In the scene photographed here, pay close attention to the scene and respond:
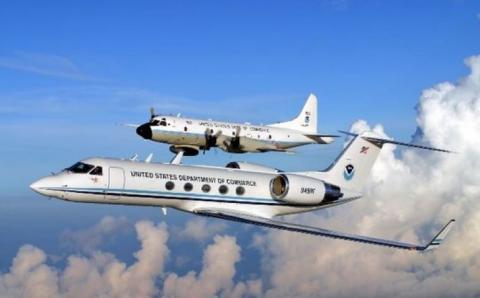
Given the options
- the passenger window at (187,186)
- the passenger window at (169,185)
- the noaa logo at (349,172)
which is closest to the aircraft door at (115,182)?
the passenger window at (169,185)

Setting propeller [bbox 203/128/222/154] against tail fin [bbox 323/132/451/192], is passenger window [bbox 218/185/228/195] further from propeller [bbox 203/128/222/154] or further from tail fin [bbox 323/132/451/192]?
propeller [bbox 203/128/222/154]

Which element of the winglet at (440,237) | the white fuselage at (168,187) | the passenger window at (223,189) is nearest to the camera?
the winglet at (440,237)

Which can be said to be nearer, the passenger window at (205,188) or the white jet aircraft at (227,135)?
the passenger window at (205,188)

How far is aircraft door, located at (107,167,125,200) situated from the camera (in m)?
34.1

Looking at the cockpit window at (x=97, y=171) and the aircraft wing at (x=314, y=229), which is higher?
the cockpit window at (x=97, y=171)

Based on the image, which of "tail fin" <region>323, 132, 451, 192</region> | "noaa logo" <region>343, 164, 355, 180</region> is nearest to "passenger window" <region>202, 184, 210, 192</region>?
"tail fin" <region>323, 132, 451, 192</region>

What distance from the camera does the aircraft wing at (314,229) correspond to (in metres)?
31.0

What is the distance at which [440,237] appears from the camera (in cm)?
3100

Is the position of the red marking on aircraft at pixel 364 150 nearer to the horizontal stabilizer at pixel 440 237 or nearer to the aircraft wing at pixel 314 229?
the aircraft wing at pixel 314 229

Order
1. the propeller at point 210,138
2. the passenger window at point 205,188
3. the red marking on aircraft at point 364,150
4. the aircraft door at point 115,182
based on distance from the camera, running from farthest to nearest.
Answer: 1. the propeller at point 210,138
2. the red marking on aircraft at point 364,150
3. the passenger window at point 205,188
4. the aircraft door at point 115,182

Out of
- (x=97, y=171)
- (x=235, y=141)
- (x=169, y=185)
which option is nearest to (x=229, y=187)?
(x=169, y=185)

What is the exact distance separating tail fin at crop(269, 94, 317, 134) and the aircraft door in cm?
2706

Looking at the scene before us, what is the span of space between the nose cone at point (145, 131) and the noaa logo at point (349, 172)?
1597cm

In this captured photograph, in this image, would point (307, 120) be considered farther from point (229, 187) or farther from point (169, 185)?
point (169, 185)
